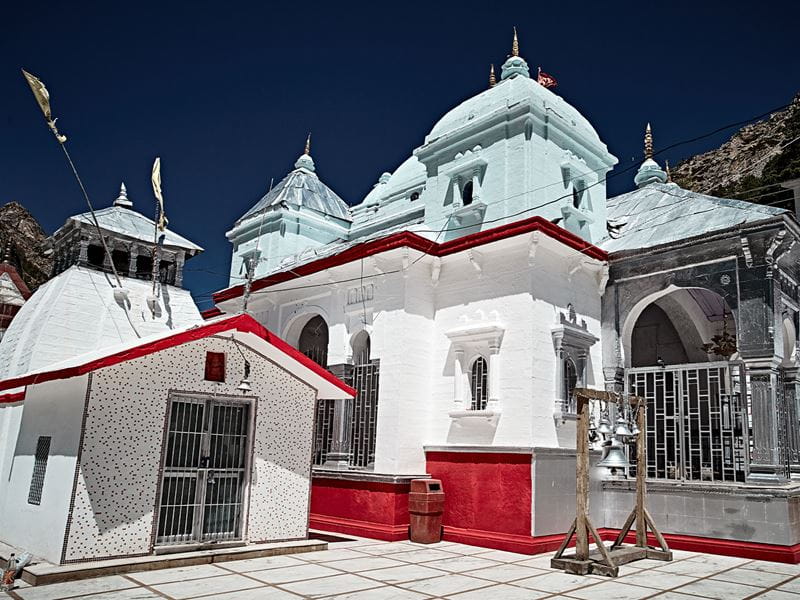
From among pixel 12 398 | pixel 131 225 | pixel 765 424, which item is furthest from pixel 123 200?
pixel 765 424

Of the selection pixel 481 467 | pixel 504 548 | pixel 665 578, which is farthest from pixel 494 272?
pixel 665 578

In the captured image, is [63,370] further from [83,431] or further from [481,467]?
[481,467]

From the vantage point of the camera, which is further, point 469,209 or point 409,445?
point 469,209

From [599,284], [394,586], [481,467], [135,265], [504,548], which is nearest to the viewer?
[394,586]

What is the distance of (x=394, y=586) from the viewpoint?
22.9ft

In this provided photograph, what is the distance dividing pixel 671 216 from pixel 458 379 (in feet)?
16.2

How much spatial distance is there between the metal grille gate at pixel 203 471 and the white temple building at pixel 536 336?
90.7 inches

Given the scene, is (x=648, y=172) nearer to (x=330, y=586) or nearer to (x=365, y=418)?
(x=365, y=418)

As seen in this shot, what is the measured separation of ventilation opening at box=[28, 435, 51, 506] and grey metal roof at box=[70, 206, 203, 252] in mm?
8108

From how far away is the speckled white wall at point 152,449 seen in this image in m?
7.32

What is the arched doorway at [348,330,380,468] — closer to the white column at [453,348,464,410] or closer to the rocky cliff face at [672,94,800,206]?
the white column at [453,348,464,410]

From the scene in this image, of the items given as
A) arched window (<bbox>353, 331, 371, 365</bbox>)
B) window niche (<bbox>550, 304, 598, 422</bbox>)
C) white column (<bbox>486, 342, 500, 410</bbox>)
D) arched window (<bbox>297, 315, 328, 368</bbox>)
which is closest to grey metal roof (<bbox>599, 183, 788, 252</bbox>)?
window niche (<bbox>550, 304, 598, 422</bbox>)

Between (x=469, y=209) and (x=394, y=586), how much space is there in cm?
782

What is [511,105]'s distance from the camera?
42.3ft
